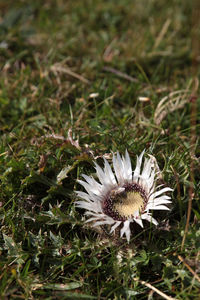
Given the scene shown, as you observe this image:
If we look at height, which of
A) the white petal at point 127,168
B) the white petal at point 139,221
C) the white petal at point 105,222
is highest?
the white petal at point 127,168

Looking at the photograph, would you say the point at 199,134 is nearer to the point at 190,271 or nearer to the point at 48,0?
the point at 190,271

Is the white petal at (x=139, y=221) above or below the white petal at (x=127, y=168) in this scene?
below

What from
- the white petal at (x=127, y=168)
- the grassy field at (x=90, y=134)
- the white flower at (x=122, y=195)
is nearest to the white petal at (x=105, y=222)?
the white flower at (x=122, y=195)

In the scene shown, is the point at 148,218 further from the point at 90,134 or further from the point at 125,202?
the point at 90,134

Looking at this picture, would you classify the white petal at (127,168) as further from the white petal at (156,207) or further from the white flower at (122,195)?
the white petal at (156,207)

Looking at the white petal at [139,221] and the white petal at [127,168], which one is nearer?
the white petal at [139,221]

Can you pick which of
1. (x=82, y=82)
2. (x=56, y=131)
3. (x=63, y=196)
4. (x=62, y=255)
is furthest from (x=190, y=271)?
(x=82, y=82)

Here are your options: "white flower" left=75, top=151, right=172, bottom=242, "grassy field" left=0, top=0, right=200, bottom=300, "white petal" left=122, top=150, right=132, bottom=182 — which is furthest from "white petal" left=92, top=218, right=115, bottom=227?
"white petal" left=122, top=150, right=132, bottom=182

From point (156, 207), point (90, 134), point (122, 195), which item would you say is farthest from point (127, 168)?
point (90, 134)

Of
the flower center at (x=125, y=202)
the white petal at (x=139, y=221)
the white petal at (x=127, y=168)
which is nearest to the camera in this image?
the white petal at (x=139, y=221)
